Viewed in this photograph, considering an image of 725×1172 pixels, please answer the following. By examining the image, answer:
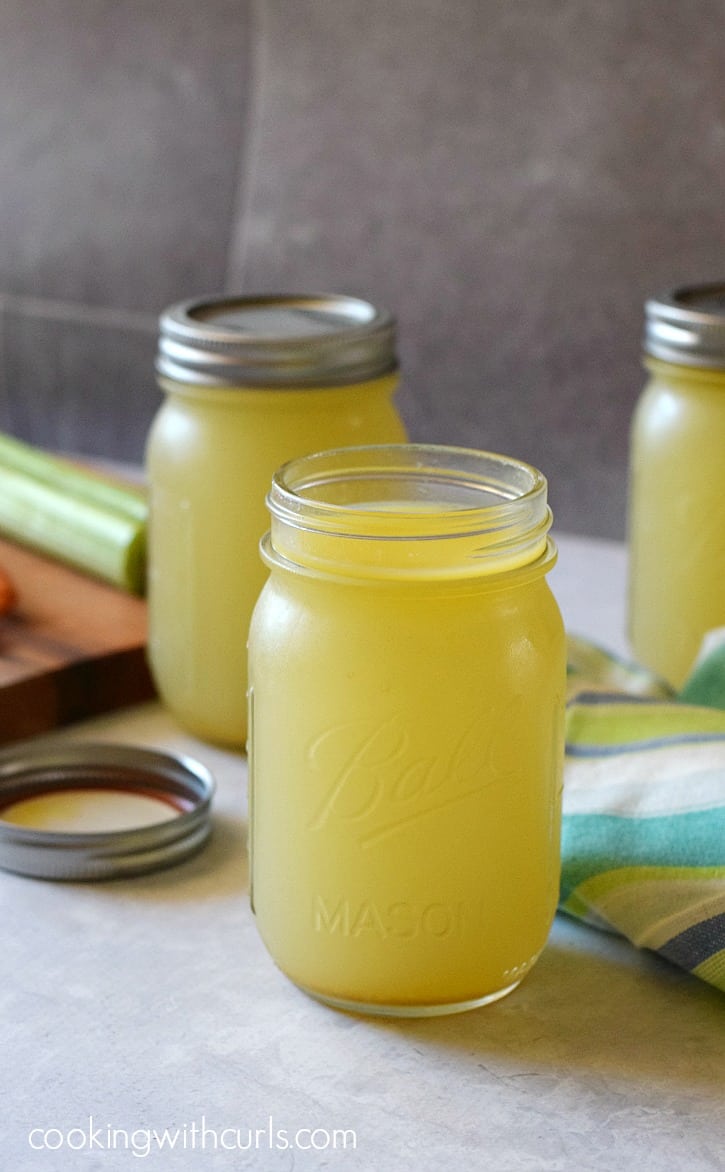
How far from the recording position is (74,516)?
1.23 m

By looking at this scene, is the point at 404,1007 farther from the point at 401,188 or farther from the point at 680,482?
the point at 401,188

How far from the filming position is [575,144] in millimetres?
1344

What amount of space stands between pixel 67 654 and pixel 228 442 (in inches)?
8.7

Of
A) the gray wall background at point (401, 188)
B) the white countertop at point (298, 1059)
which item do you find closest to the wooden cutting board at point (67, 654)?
the white countertop at point (298, 1059)

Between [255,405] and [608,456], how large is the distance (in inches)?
22.1

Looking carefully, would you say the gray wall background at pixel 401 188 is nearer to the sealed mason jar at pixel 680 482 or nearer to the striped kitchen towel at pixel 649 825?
the sealed mason jar at pixel 680 482

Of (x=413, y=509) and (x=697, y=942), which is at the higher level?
(x=413, y=509)

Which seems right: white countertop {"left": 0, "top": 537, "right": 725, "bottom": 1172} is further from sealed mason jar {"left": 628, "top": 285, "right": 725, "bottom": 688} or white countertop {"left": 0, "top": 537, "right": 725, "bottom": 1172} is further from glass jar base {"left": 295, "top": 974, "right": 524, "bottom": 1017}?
sealed mason jar {"left": 628, "top": 285, "right": 725, "bottom": 688}

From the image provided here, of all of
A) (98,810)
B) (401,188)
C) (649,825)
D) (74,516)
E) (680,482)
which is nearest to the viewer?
(649,825)

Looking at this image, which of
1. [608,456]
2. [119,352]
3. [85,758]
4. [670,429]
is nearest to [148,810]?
[85,758]

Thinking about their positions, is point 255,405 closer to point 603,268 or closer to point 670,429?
point 670,429

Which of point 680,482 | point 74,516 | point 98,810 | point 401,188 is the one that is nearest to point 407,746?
point 98,810

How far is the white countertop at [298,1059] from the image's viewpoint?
0.62 metres

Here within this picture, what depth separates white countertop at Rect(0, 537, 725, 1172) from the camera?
625 mm
